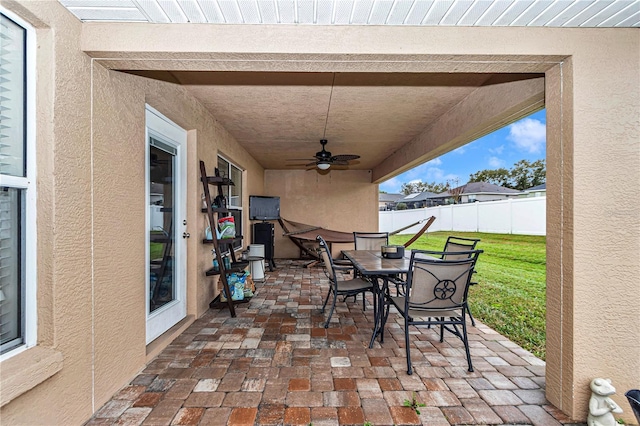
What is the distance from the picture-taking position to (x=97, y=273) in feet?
4.94

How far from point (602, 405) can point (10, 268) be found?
9.25 feet

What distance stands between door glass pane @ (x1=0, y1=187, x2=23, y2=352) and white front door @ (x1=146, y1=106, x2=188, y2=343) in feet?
2.84

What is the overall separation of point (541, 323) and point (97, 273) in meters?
3.71

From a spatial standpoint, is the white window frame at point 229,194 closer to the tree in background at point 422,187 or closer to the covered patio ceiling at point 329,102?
the covered patio ceiling at point 329,102

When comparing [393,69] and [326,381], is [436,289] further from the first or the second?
[393,69]

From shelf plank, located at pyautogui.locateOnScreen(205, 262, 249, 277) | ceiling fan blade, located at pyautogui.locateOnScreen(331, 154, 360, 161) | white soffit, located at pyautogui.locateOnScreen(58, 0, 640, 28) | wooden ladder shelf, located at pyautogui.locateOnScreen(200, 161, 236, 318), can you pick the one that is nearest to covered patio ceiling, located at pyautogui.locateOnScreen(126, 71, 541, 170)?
ceiling fan blade, located at pyautogui.locateOnScreen(331, 154, 360, 161)

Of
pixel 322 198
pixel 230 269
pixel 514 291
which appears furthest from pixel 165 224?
pixel 322 198

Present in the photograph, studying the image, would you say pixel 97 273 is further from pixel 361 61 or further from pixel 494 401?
pixel 494 401

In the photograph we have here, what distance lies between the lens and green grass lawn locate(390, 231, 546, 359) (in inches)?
101

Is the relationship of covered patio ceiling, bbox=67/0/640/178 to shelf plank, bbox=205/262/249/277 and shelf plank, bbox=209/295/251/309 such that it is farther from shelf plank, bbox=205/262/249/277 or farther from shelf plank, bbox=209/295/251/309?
shelf plank, bbox=209/295/251/309

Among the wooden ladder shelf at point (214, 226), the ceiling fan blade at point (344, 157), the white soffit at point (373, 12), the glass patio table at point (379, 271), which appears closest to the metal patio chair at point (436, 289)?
the glass patio table at point (379, 271)

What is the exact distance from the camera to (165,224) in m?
2.40

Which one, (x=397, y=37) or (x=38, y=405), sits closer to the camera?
(x=38, y=405)

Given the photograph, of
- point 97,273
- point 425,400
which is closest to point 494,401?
point 425,400
